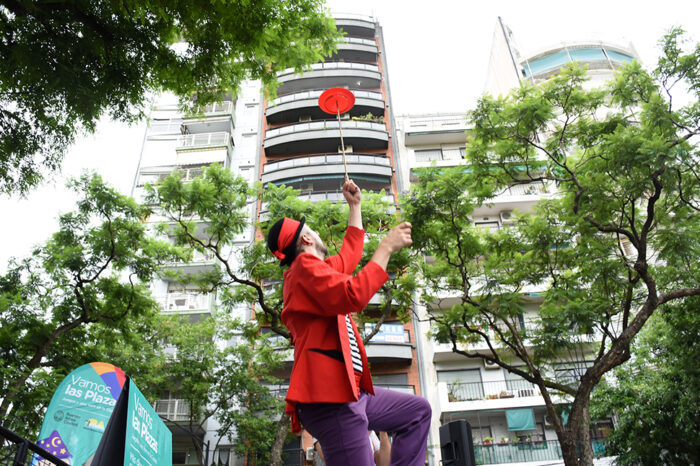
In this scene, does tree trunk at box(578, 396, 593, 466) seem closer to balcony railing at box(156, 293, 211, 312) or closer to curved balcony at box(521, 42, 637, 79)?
balcony railing at box(156, 293, 211, 312)

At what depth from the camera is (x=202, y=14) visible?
201 inches

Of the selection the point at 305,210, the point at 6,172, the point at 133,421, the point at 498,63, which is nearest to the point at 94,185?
the point at 305,210

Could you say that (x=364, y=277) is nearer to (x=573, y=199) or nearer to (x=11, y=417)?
(x=573, y=199)

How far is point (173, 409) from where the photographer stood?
19578mm

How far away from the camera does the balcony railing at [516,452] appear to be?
18.1 metres

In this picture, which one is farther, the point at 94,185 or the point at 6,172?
the point at 94,185

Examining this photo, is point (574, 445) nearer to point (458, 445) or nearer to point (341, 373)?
point (458, 445)

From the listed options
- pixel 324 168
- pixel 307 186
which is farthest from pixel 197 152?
pixel 324 168

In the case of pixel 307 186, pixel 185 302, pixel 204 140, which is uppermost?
pixel 204 140

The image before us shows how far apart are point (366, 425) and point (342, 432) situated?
0.12 m

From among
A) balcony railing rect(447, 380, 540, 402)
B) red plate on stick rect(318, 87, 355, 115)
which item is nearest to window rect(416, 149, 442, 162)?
balcony railing rect(447, 380, 540, 402)

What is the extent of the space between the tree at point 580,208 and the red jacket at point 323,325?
7.59 m

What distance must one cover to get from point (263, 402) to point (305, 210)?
7826 millimetres

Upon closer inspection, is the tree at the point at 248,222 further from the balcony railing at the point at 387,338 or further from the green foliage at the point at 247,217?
the balcony railing at the point at 387,338
